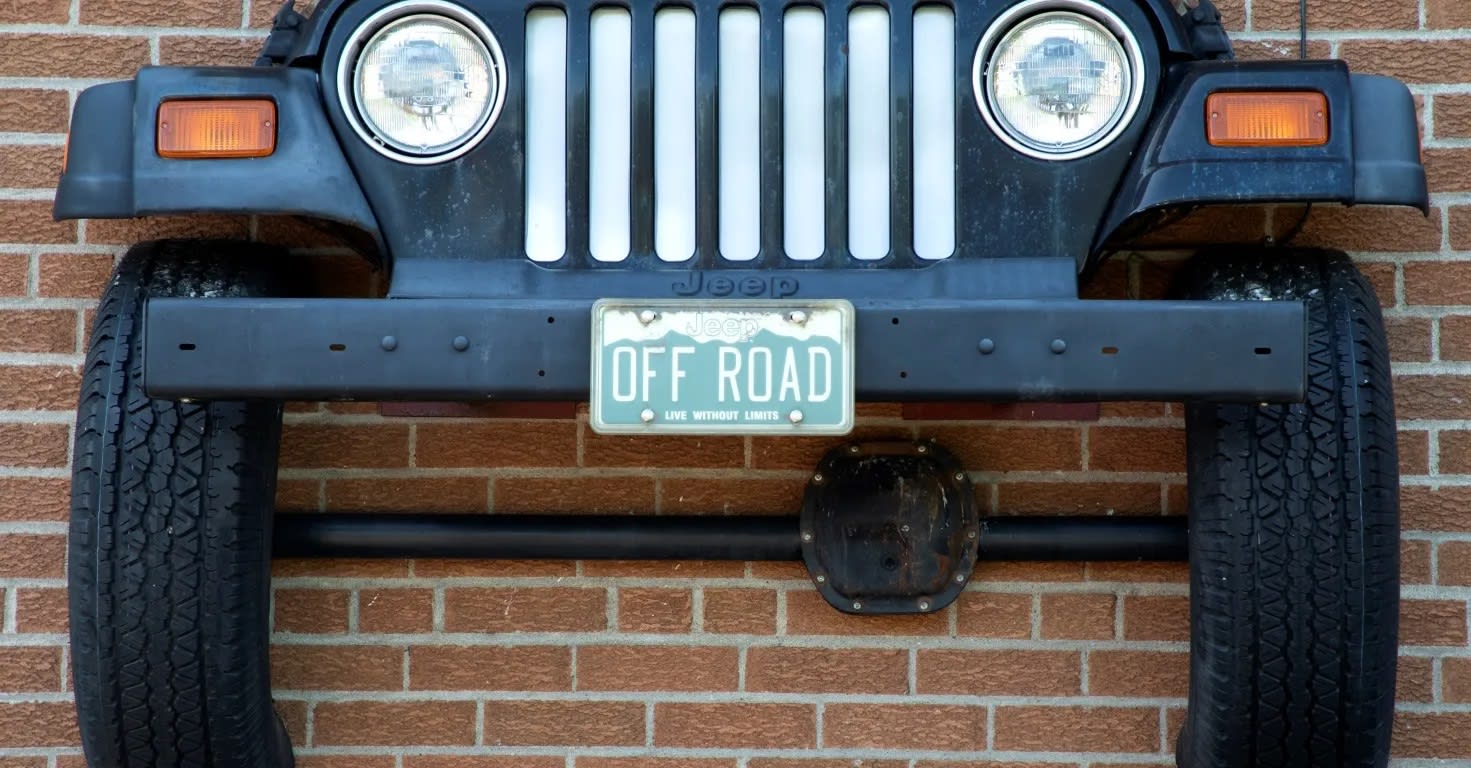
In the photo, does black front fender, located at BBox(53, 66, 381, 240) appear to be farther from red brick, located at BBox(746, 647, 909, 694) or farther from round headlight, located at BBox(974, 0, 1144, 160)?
red brick, located at BBox(746, 647, 909, 694)

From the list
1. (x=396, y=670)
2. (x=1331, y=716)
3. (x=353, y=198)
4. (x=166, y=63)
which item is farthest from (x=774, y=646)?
(x=166, y=63)

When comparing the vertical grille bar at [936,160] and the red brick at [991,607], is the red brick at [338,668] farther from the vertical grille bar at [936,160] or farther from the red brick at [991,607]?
the vertical grille bar at [936,160]

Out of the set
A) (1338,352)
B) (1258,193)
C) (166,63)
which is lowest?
(1338,352)

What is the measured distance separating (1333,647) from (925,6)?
42.9 inches

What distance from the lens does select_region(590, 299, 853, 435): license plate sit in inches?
68.1

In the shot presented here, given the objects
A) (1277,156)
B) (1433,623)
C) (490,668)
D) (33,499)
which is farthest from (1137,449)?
(33,499)

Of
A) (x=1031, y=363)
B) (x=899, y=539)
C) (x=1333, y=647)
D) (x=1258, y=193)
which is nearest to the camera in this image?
(x=1031, y=363)

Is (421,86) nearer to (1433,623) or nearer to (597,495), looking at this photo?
(597,495)

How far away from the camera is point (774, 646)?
249cm

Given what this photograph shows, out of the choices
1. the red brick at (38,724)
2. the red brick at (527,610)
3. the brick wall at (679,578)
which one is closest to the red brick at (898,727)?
the brick wall at (679,578)

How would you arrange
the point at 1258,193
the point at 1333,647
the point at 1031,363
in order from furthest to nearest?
the point at 1333,647 → the point at 1258,193 → the point at 1031,363

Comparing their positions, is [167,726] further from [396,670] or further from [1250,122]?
[1250,122]

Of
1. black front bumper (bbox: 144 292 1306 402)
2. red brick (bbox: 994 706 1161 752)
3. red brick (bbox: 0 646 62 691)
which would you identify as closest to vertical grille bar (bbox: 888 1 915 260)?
black front bumper (bbox: 144 292 1306 402)

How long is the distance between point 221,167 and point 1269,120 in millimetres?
1431
